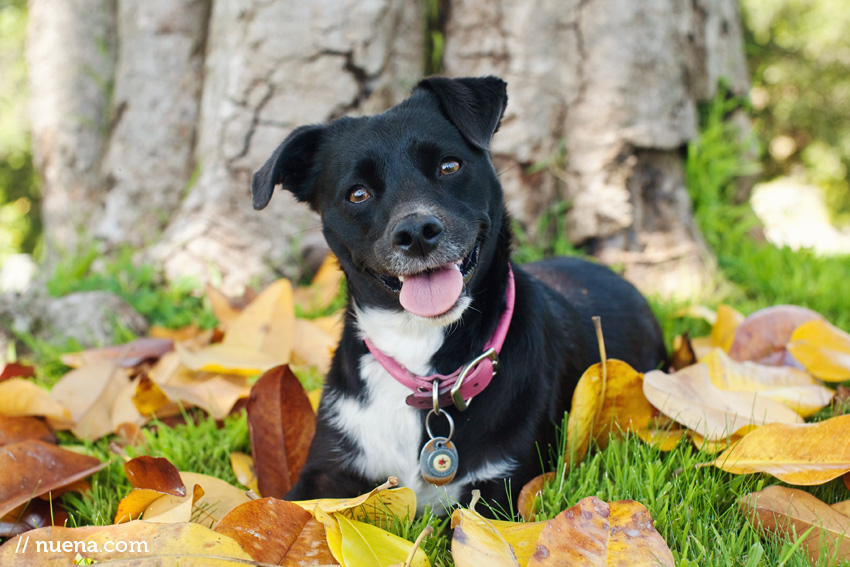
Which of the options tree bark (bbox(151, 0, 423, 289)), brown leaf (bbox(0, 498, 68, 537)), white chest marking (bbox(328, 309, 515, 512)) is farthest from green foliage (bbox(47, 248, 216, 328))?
white chest marking (bbox(328, 309, 515, 512))

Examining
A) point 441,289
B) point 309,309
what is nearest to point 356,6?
point 309,309

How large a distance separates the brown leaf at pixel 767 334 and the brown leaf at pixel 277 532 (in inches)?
83.3

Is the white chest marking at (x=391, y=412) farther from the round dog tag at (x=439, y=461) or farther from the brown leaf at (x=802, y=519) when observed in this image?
the brown leaf at (x=802, y=519)

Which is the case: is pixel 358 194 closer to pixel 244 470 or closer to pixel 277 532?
pixel 244 470

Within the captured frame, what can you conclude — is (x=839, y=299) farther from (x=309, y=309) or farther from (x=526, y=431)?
(x=309, y=309)

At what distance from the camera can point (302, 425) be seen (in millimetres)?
2451

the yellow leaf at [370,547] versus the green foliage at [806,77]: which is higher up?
the green foliage at [806,77]

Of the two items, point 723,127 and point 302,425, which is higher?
point 723,127

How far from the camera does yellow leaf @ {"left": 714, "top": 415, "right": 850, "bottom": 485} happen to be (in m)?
1.74

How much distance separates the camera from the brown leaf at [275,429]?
2307mm

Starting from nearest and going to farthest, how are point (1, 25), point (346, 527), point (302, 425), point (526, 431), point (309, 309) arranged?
point (346, 527) → point (526, 431) → point (302, 425) → point (309, 309) → point (1, 25)

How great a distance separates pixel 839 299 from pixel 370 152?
3195 mm

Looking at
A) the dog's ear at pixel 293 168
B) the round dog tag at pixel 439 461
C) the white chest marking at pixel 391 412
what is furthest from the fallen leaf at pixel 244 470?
the dog's ear at pixel 293 168

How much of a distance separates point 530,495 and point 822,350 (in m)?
1.41
